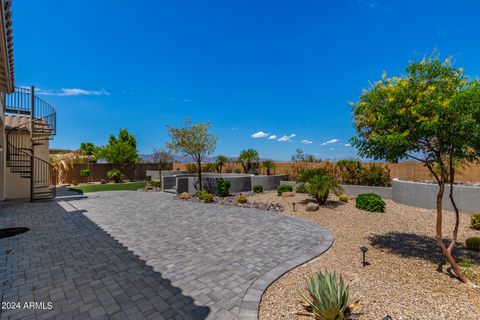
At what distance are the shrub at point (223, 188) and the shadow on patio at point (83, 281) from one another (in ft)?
22.7

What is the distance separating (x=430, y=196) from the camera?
8828 millimetres

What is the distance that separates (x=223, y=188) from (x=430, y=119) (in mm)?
9803

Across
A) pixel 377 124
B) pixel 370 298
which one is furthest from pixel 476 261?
pixel 377 124

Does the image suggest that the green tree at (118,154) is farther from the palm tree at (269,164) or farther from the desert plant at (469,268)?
the desert plant at (469,268)

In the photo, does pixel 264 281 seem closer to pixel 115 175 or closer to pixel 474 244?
pixel 474 244

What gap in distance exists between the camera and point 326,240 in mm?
5484

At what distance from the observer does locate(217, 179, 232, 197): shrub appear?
40.2 feet

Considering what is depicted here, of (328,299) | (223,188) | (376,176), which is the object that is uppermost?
(376,176)

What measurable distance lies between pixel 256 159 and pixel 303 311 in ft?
55.6

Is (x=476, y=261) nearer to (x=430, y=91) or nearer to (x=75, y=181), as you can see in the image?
(x=430, y=91)

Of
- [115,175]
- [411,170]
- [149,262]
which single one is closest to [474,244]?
[149,262]

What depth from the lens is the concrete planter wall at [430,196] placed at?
317 inches

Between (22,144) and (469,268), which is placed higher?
(22,144)

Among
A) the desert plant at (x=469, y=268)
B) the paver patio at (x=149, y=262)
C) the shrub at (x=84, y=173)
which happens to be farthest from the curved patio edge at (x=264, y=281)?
the shrub at (x=84, y=173)
